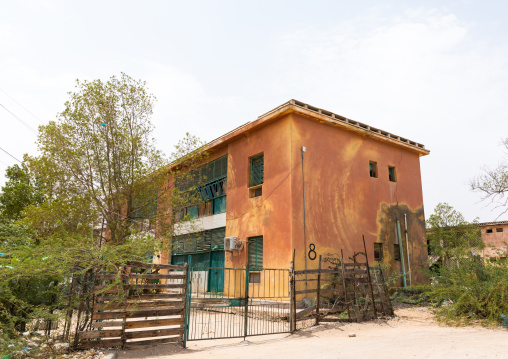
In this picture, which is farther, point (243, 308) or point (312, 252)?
point (312, 252)

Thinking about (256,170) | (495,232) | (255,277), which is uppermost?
(256,170)

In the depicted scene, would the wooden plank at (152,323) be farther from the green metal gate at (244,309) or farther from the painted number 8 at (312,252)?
the painted number 8 at (312,252)

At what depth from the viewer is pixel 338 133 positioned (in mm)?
16781

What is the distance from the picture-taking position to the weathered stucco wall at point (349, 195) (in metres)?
14.9

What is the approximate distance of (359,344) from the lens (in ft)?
27.7

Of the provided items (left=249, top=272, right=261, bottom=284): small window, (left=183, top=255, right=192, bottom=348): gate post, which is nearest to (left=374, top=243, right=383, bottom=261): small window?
(left=249, top=272, right=261, bottom=284): small window

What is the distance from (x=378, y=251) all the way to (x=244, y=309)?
777 centimetres

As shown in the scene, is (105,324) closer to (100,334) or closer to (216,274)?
(100,334)

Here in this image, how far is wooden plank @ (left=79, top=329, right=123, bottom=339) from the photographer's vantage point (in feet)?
24.0

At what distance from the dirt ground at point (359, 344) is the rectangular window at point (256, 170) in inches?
284

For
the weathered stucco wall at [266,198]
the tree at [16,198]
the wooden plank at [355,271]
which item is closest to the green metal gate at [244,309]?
the weathered stucco wall at [266,198]

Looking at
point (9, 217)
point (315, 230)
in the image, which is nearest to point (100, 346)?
point (315, 230)

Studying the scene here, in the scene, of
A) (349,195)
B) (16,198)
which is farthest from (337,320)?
(16,198)

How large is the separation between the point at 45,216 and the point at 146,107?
19.1 ft
